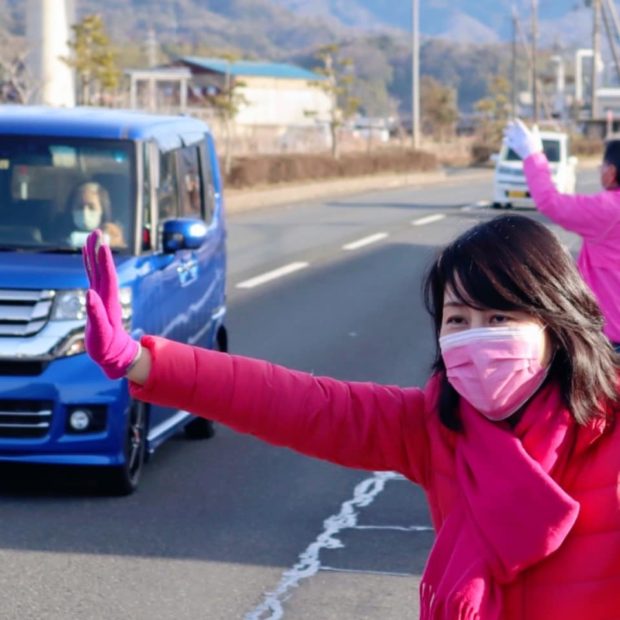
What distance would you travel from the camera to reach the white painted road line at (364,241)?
25.2 metres

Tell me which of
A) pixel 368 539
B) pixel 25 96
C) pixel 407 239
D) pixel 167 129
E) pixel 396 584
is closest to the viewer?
pixel 396 584

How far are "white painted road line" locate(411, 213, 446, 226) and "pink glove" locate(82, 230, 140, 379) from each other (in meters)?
28.3

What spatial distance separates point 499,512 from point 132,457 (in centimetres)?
535

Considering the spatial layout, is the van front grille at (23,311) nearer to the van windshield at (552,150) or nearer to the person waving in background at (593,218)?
the person waving in background at (593,218)

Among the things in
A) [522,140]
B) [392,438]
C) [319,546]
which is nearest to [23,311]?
[319,546]

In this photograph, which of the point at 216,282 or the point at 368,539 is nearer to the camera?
the point at 368,539

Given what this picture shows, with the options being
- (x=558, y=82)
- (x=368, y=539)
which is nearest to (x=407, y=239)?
(x=368, y=539)

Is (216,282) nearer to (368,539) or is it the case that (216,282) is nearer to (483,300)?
(368,539)

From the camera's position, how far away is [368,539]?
23.0ft

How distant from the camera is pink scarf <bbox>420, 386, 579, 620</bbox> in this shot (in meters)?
2.63

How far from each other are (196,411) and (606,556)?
2.55ft

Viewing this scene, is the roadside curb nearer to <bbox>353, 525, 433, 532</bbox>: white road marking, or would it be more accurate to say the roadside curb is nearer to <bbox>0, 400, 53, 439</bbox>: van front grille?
<bbox>0, 400, 53, 439</bbox>: van front grille

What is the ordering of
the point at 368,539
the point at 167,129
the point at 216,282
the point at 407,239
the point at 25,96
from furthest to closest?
the point at 25,96 → the point at 407,239 → the point at 216,282 → the point at 167,129 → the point at 368,539

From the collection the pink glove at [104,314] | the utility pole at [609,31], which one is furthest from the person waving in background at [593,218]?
the utility pole at [609,31]
